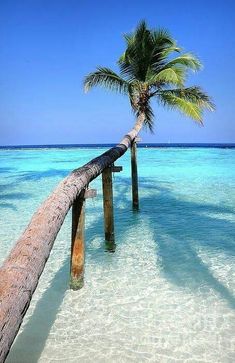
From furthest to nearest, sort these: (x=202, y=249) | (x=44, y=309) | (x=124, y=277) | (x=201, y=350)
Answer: (x=202, y=249) < (x=124, y=277) < (x=44, y=309) < (x=201, y=350)

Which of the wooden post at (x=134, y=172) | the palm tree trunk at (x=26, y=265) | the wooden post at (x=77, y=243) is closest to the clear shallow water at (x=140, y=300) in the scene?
the wooden post at (x=77, y=243)

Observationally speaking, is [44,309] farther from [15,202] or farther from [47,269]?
[15,202]

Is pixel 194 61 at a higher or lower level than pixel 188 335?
higher

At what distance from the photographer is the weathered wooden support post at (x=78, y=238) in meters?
4.57

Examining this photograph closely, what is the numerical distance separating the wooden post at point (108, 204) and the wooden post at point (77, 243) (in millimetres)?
1816

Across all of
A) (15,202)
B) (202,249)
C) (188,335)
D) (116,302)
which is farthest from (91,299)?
(15,202)

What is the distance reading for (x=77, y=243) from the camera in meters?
4.73

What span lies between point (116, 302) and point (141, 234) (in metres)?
3.53

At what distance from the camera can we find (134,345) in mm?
3691

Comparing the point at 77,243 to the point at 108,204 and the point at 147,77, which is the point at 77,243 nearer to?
the point at 108,204

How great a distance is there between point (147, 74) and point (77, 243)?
8.17 metres

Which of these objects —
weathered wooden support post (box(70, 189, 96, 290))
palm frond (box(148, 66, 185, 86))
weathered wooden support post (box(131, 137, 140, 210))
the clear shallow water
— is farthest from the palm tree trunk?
palm frond (box(148, 66, 185, 86))

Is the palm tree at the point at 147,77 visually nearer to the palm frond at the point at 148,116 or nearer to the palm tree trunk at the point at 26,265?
the palm frond at the point at 148,116

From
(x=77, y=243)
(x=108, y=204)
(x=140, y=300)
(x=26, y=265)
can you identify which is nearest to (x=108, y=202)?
(x=108, y=204)
